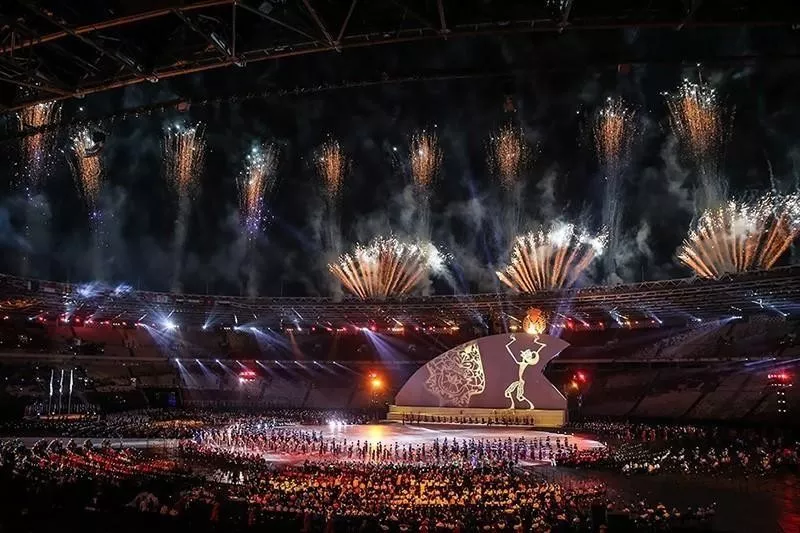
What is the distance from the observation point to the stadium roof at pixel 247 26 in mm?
7480

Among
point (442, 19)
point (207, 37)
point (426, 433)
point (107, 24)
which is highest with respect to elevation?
point (207, 37)

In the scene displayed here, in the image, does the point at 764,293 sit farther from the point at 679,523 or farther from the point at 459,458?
the point at 679,523

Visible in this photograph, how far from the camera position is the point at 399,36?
27.1ft

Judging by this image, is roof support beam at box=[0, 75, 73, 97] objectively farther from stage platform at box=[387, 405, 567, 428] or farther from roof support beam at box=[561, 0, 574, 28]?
stage platform at box=[387, 405, 567, 428]

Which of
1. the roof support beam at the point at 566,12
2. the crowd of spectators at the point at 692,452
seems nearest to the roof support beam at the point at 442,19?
the roof support beam at the point at 566,12

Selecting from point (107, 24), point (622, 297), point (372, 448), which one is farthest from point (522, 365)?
point (107, 24)

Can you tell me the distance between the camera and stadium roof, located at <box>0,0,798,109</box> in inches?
295

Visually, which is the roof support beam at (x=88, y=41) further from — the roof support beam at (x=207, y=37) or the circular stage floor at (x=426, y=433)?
the circular stage floor at (x=426, y=433)

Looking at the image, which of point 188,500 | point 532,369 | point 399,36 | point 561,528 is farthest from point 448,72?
point 532,369

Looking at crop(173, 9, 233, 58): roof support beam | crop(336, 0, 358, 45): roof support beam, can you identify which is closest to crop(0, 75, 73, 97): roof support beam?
crop(173, 9, 233, 58): roof support beam

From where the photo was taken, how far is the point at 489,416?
1812 inches

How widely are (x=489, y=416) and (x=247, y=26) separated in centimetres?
4087

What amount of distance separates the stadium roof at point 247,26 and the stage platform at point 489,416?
3943cm

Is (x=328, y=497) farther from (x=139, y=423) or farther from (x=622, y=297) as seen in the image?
(x=622, y=297)
